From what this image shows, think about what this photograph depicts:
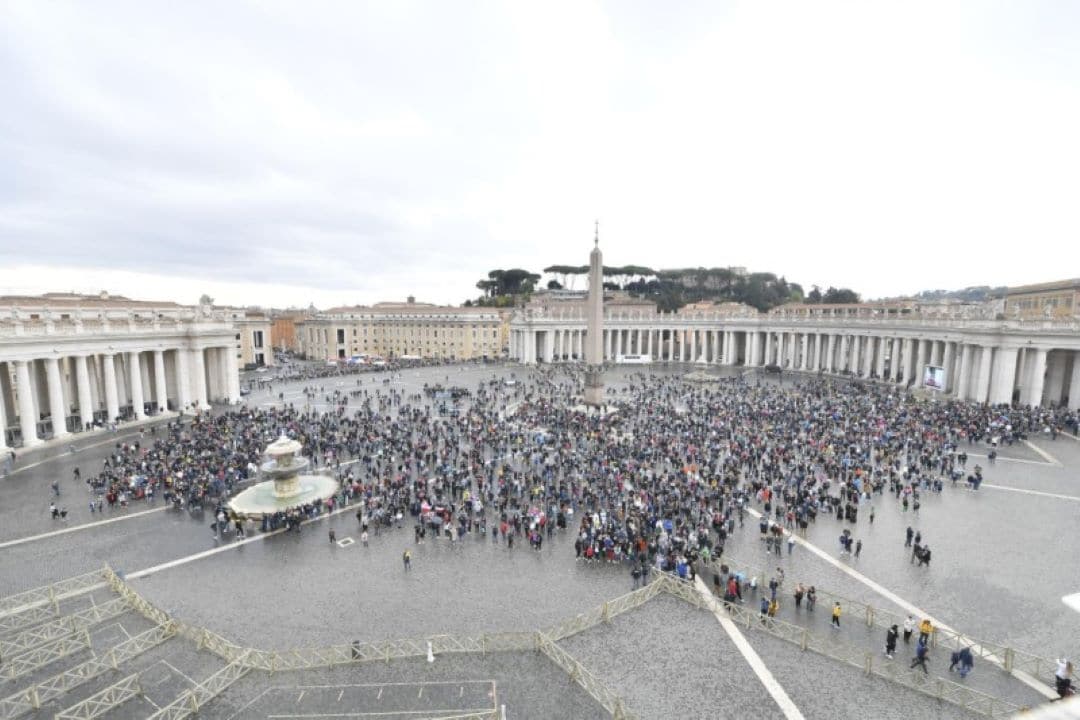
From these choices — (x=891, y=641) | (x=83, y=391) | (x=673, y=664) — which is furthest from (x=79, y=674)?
(x=83, y=391)

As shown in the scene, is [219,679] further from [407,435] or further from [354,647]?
[407,435]

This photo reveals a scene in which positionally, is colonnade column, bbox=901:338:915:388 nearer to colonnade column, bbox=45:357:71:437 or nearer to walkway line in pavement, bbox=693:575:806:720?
walkway line in pavement, bbox=693:575:806:720

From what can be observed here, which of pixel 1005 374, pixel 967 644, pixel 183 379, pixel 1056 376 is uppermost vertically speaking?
pixel 1005 374

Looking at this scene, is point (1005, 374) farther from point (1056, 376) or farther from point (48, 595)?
point (48, 595)

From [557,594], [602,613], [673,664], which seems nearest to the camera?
[673,664]

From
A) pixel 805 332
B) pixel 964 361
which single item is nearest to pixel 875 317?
pixel 805 332

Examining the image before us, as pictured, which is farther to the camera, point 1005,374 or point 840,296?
point 840,296
